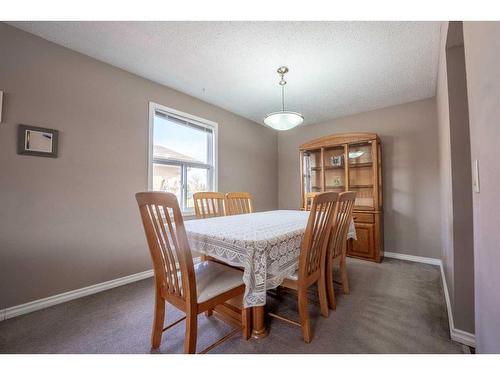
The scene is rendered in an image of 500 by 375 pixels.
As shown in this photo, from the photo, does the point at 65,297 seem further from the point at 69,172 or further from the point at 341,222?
the point at 341,222

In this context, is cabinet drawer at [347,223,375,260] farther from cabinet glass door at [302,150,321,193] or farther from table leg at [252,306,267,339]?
table leg at [252,306,267,339]

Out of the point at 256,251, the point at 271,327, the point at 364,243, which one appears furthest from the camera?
the point at 364,243

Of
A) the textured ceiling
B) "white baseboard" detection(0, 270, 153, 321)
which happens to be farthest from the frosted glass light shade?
"white baseboard" detection(0, 270, 153, 321)

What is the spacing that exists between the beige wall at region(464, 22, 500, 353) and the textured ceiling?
4.04 feet

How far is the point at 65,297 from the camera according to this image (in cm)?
198

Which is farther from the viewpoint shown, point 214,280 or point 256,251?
point 214,280

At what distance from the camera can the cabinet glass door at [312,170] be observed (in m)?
3.87

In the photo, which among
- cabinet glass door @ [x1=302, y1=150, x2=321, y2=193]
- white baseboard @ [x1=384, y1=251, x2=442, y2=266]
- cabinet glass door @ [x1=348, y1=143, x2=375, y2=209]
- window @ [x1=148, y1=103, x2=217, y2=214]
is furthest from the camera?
cabinet glass door @ [x1=302, y1=150, x2=321, y2=193]

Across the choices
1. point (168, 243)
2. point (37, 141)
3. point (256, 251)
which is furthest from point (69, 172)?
point (256, 251)

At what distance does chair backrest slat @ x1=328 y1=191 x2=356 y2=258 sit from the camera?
170cm

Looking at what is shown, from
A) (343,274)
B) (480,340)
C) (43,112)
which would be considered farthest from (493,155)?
(43,112)

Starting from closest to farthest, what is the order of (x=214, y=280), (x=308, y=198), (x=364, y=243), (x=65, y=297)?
(x=214, y=280), (x=65, y=297), (x=308, y=198), (x=364, y=243)

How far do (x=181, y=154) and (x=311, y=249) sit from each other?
2214 mm
